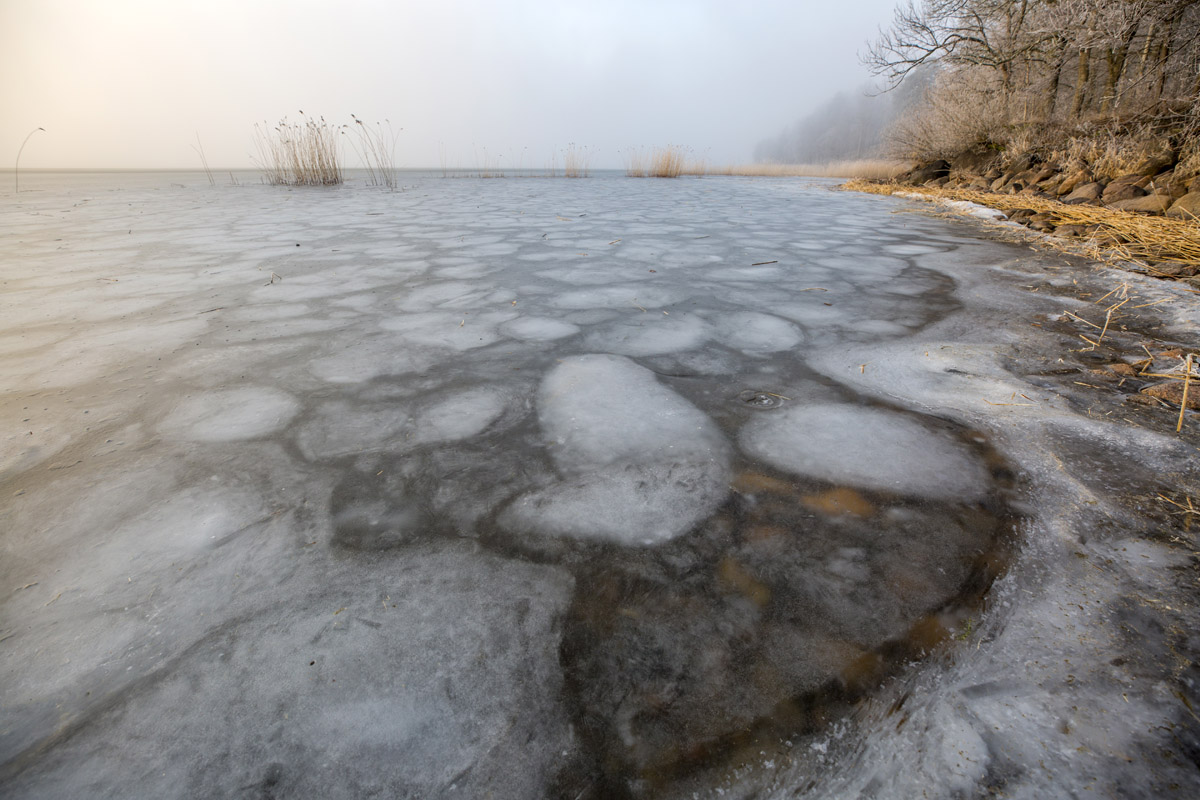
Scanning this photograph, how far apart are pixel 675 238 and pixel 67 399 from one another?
2.73m

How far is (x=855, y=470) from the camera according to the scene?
841 mm

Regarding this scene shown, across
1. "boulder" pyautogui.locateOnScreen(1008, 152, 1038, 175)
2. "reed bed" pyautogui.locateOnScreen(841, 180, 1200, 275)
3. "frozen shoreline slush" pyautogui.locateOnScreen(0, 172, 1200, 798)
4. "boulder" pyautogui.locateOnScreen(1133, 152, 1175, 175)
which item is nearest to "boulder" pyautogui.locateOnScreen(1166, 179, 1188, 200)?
"reed bed" pyautogui.locateOnScreen(841, 180, 1200, 275)

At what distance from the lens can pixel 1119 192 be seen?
363 cm

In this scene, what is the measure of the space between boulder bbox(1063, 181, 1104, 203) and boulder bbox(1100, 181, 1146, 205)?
69mm

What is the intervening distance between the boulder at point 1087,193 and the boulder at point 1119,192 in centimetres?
7

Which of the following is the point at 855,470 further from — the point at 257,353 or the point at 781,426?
the point at 257,353

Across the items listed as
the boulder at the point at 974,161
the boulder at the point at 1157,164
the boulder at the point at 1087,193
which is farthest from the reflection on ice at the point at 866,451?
the boulder at the point at 974,161

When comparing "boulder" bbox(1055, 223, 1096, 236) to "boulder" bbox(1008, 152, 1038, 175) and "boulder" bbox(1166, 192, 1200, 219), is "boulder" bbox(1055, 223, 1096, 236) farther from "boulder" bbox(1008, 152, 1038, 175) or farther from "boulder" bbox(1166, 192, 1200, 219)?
"boulder" bbox(1008, 152, 1038, 175)

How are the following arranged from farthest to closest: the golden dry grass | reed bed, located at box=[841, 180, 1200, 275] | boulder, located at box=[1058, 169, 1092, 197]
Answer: the golden dry grass, boulder, located at box=[1058, 169, 1092, 197], reed bed, located at box=[841, 180, 1200, 275]

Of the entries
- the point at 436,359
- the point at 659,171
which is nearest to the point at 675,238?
the point at 436,359

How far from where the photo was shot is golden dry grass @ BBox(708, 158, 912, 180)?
8914mm

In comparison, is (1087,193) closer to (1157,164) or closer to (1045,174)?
(1157,164)

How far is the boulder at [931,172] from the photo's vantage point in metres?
7.22

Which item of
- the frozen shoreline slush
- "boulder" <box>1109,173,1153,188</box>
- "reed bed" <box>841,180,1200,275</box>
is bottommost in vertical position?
the frozen shoreline slush
